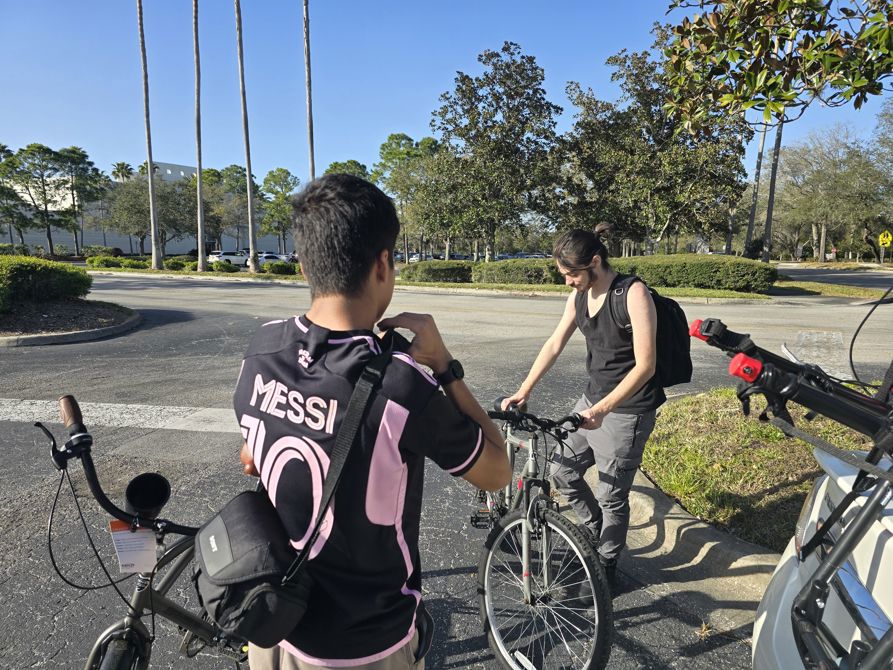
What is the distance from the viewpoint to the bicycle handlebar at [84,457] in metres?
1.47

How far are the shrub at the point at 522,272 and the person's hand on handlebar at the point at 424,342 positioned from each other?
22.8 metres

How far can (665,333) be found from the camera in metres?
2.96

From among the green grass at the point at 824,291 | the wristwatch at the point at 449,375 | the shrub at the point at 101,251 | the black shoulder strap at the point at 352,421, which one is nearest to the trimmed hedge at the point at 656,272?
the green grass at the point at 824,291

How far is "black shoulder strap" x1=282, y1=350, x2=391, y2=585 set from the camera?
1.18m

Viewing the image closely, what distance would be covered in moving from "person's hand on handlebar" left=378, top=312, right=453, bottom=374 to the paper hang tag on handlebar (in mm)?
935

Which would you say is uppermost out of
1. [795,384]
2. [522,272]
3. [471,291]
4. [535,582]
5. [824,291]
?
[795,384]

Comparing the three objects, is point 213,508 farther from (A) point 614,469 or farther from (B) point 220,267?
(B) point 220,267

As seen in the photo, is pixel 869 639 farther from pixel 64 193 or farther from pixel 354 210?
pixel 64 193

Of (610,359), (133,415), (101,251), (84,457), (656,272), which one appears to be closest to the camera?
(84,457)

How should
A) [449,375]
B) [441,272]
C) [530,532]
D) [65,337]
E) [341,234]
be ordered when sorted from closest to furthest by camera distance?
[341,234], [449,375], [530,532], [65,337], [441,272]

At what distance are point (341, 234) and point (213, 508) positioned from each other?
10.8 ft

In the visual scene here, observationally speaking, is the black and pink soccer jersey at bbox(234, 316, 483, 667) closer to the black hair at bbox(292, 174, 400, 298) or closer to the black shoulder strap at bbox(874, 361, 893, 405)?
the black hair at bbox(292, 174, 400, 298)

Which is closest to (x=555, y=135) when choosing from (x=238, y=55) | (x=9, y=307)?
(x=238, y=55)

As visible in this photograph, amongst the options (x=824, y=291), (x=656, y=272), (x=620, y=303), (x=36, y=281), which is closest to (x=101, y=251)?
(x=36, y=281)
